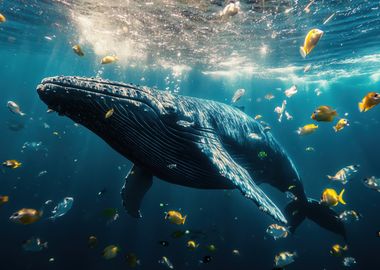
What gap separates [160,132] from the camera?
17.3 ft

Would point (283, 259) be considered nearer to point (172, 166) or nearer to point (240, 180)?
point (240, 180)

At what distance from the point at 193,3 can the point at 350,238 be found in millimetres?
24055

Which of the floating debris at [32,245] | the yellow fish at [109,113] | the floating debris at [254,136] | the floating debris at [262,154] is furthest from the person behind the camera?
the floating debris at [32,245]

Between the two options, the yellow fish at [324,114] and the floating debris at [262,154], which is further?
the yellow fish at [324,114]

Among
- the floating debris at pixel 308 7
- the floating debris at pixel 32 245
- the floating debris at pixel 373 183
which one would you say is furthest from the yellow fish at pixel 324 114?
the floating debris at pixel 32 245

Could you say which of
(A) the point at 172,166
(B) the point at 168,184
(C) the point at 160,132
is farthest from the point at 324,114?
(B) the point at 168,184

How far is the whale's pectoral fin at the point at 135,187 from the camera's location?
730cm

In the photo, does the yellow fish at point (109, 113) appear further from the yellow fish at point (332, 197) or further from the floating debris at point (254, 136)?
the yellow fish at point (332, 197)

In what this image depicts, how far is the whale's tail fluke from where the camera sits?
10.7 metres

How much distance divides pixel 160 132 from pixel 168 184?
27.9 metres

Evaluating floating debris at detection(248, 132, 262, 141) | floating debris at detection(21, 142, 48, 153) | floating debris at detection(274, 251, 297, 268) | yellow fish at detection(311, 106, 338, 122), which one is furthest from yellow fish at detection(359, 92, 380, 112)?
floating debris at detection(21, 142, 48, 153)

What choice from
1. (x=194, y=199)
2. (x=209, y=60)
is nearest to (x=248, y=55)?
(x=209, y=60)

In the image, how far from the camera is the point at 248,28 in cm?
2103

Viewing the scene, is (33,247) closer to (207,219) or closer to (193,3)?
(193,3)
